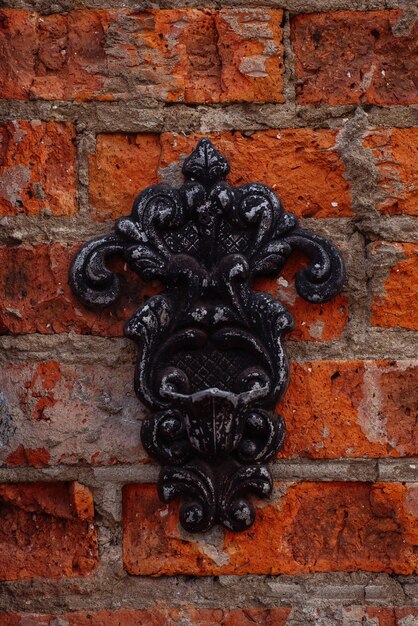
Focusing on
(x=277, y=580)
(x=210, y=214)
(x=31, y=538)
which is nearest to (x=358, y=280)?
(x=210, y=214)

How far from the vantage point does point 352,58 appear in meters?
1.02

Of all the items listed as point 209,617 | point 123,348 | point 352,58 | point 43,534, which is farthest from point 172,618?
point 352,58

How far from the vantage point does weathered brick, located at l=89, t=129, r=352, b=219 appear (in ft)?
3.30

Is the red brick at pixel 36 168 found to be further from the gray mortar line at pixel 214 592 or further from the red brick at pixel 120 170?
the gray mortar line at pixel 214 592

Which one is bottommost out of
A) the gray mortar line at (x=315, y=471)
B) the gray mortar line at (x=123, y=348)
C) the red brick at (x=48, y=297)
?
the gray mortar line at (x=315, y=471)

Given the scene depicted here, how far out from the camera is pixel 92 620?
981mm

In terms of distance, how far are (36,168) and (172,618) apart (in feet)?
1.72

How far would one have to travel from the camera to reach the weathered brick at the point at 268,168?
1.00 metres

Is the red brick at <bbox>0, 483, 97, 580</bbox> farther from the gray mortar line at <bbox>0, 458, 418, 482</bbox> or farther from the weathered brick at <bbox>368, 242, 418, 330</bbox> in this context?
the weathered brick at <bbox>368, 242, 418, 330</bbox>

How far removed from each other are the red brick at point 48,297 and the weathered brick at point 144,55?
182 millimetres

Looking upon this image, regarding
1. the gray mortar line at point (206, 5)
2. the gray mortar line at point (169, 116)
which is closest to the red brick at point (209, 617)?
the gray mortar line at point (169, 116)

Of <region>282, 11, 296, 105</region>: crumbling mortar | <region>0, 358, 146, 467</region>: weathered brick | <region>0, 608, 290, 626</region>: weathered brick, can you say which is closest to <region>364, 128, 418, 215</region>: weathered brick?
<region>282, 11, 296, 105</region>: crumbling mortar

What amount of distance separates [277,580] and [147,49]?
2.01ft

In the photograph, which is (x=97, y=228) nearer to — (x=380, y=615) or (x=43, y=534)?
(x=43, y=534)
